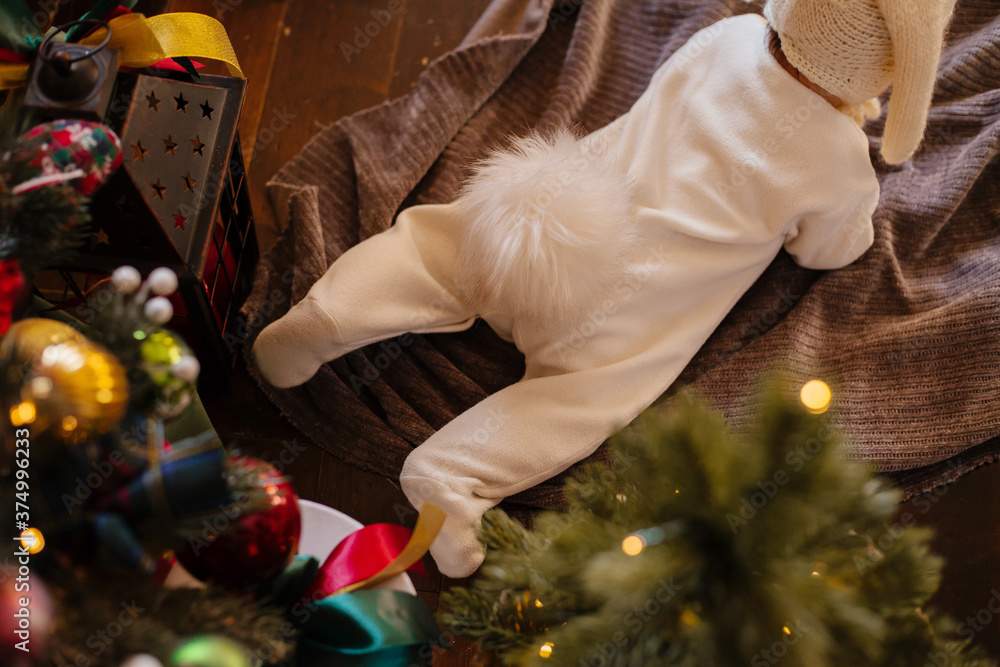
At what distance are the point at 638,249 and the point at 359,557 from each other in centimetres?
55

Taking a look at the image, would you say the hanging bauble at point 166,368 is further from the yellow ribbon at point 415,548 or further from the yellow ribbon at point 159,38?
the yellow ribbon at point 159,38

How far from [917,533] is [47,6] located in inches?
44.2

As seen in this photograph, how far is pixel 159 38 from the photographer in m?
0.76

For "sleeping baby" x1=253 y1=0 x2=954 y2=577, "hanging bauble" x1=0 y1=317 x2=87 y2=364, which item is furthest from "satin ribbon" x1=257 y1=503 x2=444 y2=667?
"sleeping baby" x1=253 y1=0 x2=954 y2=577

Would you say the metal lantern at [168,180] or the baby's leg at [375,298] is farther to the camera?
the baby's leg at [375,298]

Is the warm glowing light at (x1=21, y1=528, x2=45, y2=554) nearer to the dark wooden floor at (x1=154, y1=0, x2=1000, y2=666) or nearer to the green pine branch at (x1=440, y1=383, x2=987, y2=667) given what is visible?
the green pine branch at (x1=440, y1=383, x2=987, y2=667)

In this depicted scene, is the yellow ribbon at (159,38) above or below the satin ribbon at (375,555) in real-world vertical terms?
above

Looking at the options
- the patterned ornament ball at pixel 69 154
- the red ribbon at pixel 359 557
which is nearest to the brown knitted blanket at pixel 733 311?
the red ribbon at pixel 359 557

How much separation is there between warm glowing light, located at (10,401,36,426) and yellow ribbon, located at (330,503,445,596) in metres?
0.29

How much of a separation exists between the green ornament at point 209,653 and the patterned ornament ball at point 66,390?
0.13 m

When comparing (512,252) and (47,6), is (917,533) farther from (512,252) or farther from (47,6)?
(47,6)

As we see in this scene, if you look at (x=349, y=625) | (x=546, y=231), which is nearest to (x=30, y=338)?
(x=349, y=625)

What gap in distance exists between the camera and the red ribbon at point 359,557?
0.61 meters

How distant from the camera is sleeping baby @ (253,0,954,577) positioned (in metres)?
0.91
